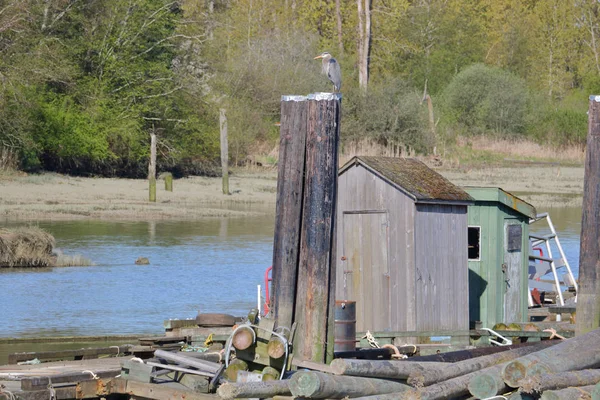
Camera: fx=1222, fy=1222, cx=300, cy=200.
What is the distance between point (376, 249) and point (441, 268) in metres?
0.85

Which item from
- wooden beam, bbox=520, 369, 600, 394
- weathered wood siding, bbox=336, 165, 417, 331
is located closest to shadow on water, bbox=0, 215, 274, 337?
weathered wood siding, bbox=336, 165, 417, 331

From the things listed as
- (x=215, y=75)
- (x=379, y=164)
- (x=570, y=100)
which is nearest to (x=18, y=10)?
(x=215, y=75)

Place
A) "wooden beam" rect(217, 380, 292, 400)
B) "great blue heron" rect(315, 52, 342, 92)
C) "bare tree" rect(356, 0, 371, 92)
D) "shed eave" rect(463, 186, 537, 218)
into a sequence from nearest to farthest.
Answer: "wooden beam" rect(217, 380, 292, 400) → "great blue heron" rect(315, 52, 342, 92) → "shed eave" rect(463, 186, 537, 218) → "bare tree" rect(356, 0, 371, 92)

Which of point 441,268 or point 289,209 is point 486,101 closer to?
point 441,268

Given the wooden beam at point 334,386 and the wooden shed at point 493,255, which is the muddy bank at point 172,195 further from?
the wooden beam at point 334,386

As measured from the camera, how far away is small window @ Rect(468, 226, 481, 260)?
17.2 metres

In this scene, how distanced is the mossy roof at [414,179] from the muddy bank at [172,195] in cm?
1986

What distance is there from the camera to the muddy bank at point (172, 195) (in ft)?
118

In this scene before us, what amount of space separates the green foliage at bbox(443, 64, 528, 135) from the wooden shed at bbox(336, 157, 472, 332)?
51.1m

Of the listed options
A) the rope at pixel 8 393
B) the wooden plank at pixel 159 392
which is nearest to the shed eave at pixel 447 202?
the wooden plank at pixel 159 392

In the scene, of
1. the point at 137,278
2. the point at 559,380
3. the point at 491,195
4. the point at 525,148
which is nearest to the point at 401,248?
the point at 491,195

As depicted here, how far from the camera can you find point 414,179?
15.7m

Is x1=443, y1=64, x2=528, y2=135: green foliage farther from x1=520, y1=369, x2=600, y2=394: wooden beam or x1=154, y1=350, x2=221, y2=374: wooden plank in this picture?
x1=154, y1=350, x2=221, y2=374: wooden plank

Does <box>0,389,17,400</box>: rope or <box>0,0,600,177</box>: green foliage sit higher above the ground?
<box>0,0,600,177</box>: green foliage
